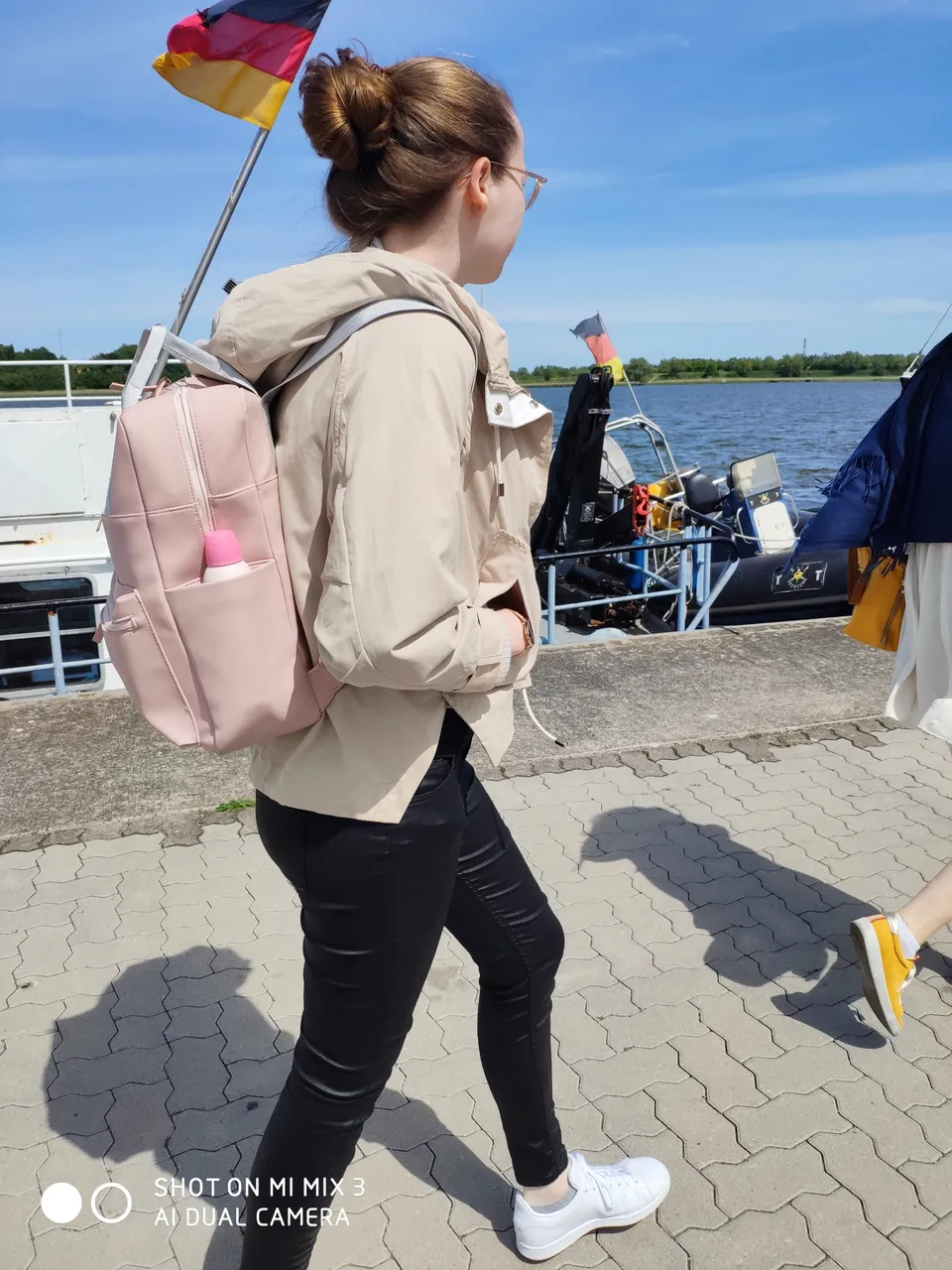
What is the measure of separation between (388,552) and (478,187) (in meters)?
0.61

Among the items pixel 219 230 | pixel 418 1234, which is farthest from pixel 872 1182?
pixel 219 230

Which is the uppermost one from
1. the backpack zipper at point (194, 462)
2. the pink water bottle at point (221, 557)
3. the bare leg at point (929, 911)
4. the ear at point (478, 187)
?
the ear at point (478, 187)

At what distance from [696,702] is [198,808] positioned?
8.21ft

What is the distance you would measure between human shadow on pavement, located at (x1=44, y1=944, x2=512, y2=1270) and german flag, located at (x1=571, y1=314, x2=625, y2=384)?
1018 cm

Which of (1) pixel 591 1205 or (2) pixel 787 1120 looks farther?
(2) pixel 787 1120

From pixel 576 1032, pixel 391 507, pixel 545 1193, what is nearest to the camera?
pixel 391 507

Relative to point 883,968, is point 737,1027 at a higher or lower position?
lower

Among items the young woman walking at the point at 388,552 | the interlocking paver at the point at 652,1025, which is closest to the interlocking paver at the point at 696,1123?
the interlocking paver at the point at 652,1025

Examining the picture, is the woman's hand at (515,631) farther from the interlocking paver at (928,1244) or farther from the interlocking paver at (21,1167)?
the interlocking paver at (21,1167)

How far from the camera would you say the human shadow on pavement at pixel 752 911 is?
2.78 m

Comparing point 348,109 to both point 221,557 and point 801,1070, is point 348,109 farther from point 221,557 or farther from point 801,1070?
point 801,1070

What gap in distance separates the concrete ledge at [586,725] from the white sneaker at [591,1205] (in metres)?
2.18

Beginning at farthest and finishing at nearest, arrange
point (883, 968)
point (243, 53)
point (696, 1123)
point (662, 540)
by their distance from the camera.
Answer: point (662, 540)
point (243, 53)
point (883, 968)
point (696, 1123)

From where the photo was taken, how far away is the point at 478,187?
145 cm
